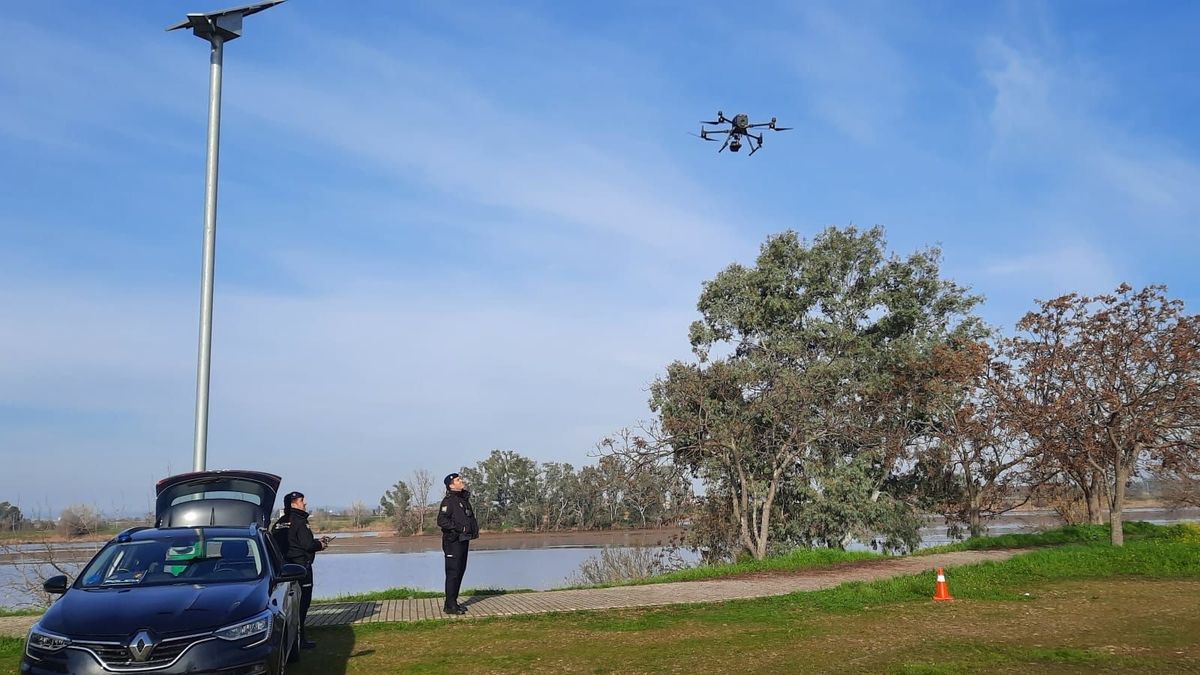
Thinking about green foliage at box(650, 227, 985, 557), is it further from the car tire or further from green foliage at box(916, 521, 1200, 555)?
the car tire

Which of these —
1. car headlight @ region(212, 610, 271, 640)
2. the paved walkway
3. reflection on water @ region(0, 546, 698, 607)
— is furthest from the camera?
reflection on water @ region(0, 546, 698, 607)

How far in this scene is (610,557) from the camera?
94.7 feet

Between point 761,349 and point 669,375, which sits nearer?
point 669,375

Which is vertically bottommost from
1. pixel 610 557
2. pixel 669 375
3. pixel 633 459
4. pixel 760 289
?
pixel 610 557

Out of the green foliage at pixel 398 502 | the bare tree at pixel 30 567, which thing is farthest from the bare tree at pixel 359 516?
the bare tree at pixel 30 567

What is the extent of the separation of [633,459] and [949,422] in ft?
30.4

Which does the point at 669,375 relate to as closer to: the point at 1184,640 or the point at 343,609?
the point at 343,609

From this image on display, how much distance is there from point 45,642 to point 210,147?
946 centimetres

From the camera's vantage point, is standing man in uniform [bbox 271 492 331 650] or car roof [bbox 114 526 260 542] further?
standing man in uniform [bbox 271 492 331 650]

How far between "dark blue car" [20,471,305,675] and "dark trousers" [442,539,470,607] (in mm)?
3479

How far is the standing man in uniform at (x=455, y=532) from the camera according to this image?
515 inches

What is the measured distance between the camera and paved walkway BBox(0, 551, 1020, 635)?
42.2ft

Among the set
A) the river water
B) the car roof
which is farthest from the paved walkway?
the river water

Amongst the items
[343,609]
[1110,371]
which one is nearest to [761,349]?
[1110,371]
